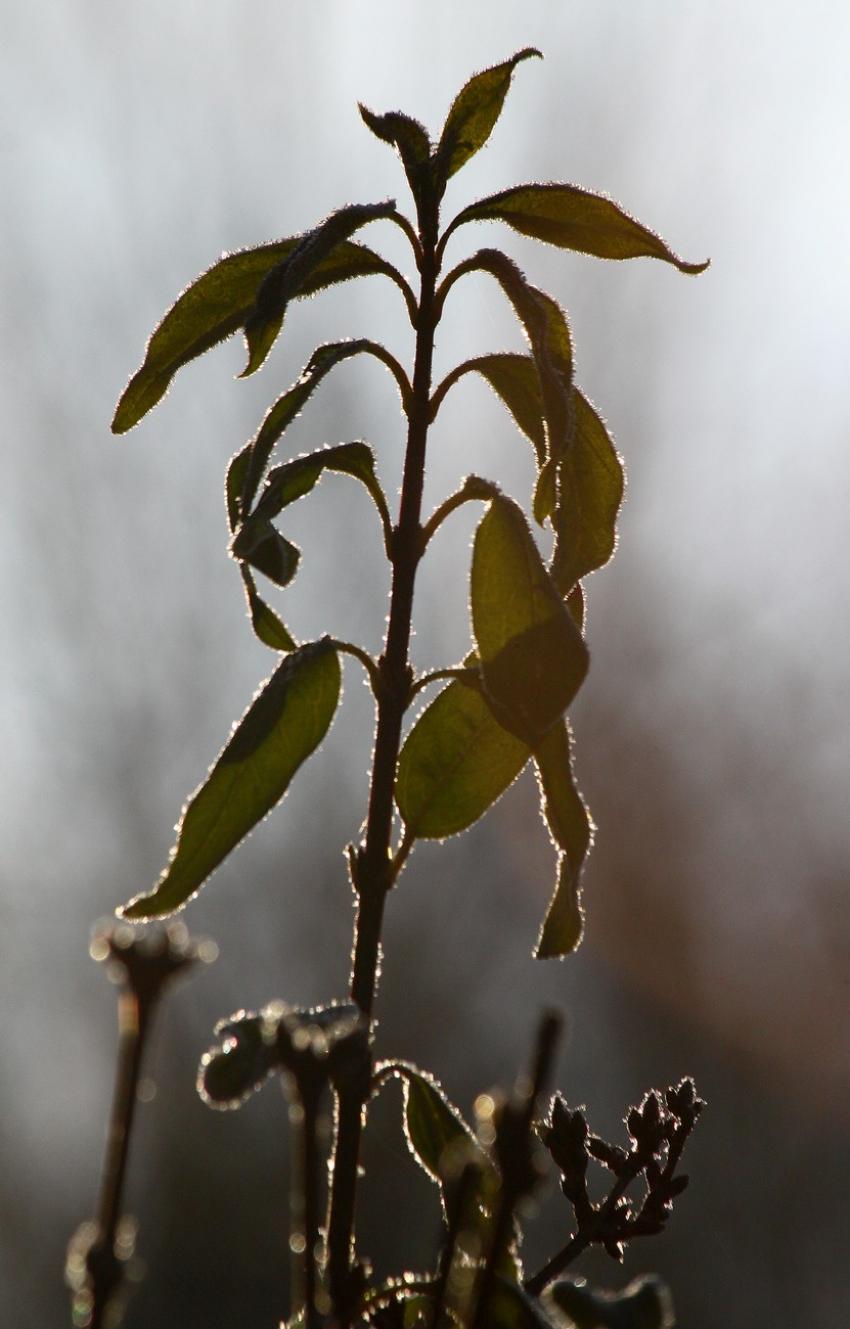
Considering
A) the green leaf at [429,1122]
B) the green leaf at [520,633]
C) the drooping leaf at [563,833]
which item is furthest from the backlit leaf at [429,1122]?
the green leaf at [520,633]

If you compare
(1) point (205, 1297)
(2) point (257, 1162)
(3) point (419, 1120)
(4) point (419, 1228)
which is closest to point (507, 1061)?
(4) point (419, 1228)

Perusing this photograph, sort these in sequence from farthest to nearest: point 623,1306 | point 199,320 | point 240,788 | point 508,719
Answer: point 199,320
point 240,788
point 508,719
point 623,1306

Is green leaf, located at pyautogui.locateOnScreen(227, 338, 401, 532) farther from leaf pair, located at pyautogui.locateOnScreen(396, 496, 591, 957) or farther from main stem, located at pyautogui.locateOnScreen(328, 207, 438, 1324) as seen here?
leaf pair, located at pyautogui.locateOnScreen(396, 496, 591, 957)

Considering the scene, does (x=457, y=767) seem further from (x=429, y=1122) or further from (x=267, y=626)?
(x=429, y=1122)

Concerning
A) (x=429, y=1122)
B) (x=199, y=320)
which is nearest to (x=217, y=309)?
(x=199, y=320)

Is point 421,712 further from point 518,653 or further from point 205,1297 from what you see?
point 205,1297

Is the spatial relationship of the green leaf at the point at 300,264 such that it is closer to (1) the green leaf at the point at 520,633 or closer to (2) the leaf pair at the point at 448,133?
(2) the leaf pair at the point at 448,133

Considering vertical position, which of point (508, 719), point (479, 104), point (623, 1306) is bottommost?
point (623, 1306)
